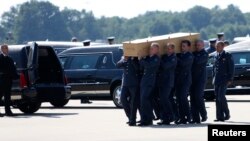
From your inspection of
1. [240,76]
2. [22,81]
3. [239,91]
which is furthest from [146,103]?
[240,76]

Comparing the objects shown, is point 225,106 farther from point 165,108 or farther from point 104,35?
point 104,35

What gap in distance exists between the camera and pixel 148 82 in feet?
71.4

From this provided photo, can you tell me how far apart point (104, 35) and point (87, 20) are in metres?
12.5

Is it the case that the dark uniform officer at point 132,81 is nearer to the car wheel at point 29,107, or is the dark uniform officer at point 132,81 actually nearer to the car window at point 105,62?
the car wheel at point 29,107

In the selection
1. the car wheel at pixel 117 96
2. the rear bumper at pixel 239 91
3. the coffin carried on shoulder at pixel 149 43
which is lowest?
the rear bumper at pixel 239 91

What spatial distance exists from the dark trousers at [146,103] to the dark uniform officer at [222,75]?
1.58 meters

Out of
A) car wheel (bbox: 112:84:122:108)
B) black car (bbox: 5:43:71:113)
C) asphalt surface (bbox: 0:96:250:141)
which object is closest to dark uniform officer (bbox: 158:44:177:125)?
asphalt surface (bbox: 0:96:250:141)

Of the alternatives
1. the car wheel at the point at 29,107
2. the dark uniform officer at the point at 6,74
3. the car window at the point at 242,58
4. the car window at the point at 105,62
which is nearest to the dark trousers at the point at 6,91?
the dark uniform officer at the point at 6,74

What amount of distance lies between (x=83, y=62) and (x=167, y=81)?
8594mm

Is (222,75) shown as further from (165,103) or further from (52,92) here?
(52,92)

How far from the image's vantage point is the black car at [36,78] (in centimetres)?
2584

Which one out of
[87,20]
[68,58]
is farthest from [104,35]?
[68,58]

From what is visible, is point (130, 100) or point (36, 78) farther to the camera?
point (36, 78)

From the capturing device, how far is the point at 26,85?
84.7 ft
